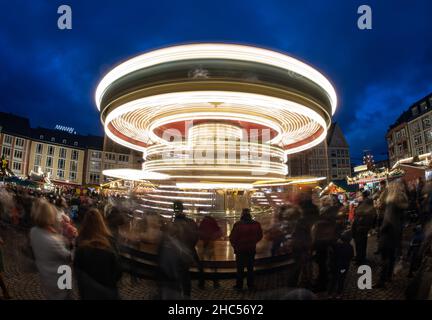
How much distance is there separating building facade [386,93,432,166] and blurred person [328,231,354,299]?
37265 millimetres

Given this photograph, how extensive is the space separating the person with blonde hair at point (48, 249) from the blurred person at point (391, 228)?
4.32 meters

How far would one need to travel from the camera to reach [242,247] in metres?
3.79

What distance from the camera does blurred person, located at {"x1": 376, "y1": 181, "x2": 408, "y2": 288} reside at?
385 cm

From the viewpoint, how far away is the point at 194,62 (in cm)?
502

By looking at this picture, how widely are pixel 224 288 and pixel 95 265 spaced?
191 centimetres

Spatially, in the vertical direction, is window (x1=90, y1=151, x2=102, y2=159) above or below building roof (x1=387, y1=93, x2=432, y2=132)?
below

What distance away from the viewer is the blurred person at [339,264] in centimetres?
362

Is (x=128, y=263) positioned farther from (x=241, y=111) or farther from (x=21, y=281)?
(x=241, y=111)

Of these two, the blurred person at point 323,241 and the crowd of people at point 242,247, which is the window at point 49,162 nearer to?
the crowd of people at point 242,247

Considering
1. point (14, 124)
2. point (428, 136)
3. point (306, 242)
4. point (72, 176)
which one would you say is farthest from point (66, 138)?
point (428, 136)

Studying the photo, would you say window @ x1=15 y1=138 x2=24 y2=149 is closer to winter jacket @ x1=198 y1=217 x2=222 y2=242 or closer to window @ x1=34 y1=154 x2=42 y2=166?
window @ x1=34 y1=154 x2=42 y2=166

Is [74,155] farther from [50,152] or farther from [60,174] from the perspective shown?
[60,174]

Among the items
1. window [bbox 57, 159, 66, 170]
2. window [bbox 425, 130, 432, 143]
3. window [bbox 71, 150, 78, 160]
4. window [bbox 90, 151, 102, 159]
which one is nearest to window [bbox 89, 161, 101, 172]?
window [bbox 90, 151, 102, 159]
